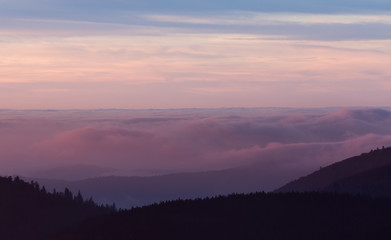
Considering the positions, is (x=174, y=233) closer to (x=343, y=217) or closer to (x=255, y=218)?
(x=255, y=218)

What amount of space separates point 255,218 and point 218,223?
9312 mm

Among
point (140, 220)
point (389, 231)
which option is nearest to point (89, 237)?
point (140, 220)

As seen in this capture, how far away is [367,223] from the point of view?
603 feet

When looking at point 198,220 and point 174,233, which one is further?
point 198,220

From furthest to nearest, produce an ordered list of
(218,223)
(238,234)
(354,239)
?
(218,223) → (238,234) → (354,239)

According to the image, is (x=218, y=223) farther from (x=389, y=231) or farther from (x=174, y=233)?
(x=389, y=231)

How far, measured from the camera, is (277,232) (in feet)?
586

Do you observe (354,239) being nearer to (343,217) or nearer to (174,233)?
(343,217)

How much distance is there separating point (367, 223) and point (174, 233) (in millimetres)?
44768

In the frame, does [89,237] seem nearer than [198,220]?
Yes

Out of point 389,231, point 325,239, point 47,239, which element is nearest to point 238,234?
point 325,239

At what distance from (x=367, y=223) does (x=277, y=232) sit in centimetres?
2203

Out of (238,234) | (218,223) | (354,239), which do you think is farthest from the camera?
→ (218,223)

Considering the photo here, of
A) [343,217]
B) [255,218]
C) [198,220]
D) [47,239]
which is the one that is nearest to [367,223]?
[343,217]
